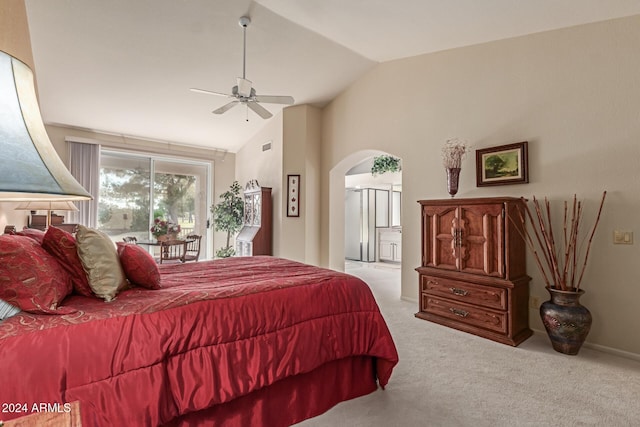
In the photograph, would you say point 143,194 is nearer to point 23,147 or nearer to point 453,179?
point 453,179

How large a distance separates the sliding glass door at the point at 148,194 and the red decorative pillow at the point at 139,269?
16.1ft

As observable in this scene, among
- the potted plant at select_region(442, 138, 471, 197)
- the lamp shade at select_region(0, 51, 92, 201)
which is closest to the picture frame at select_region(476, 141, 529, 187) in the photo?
the potted plant at select_region(442, 138, 471, 197)

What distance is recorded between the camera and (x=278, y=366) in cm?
163

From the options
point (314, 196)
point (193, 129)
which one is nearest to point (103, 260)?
point (314, 196)

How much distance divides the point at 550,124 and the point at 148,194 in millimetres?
6797

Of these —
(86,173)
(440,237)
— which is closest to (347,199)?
(440,237)

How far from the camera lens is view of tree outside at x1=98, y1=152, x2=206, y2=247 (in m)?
6.00

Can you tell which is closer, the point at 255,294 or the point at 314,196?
the point at 255,294

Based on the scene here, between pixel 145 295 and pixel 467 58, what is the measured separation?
4.13 metres

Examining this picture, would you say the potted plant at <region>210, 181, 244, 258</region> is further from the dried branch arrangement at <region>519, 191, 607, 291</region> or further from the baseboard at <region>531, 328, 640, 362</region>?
the baseboard at <region>531, 328, 640, 362</region>

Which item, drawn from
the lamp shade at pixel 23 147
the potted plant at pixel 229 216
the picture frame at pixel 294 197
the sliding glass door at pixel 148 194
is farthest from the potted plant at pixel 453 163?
the sliding glass door at pixel 148 194

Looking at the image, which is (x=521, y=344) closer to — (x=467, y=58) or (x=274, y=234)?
(x=467, y=58)

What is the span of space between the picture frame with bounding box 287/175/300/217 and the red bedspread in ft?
11.1

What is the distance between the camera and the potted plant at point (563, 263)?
2.61 meters
